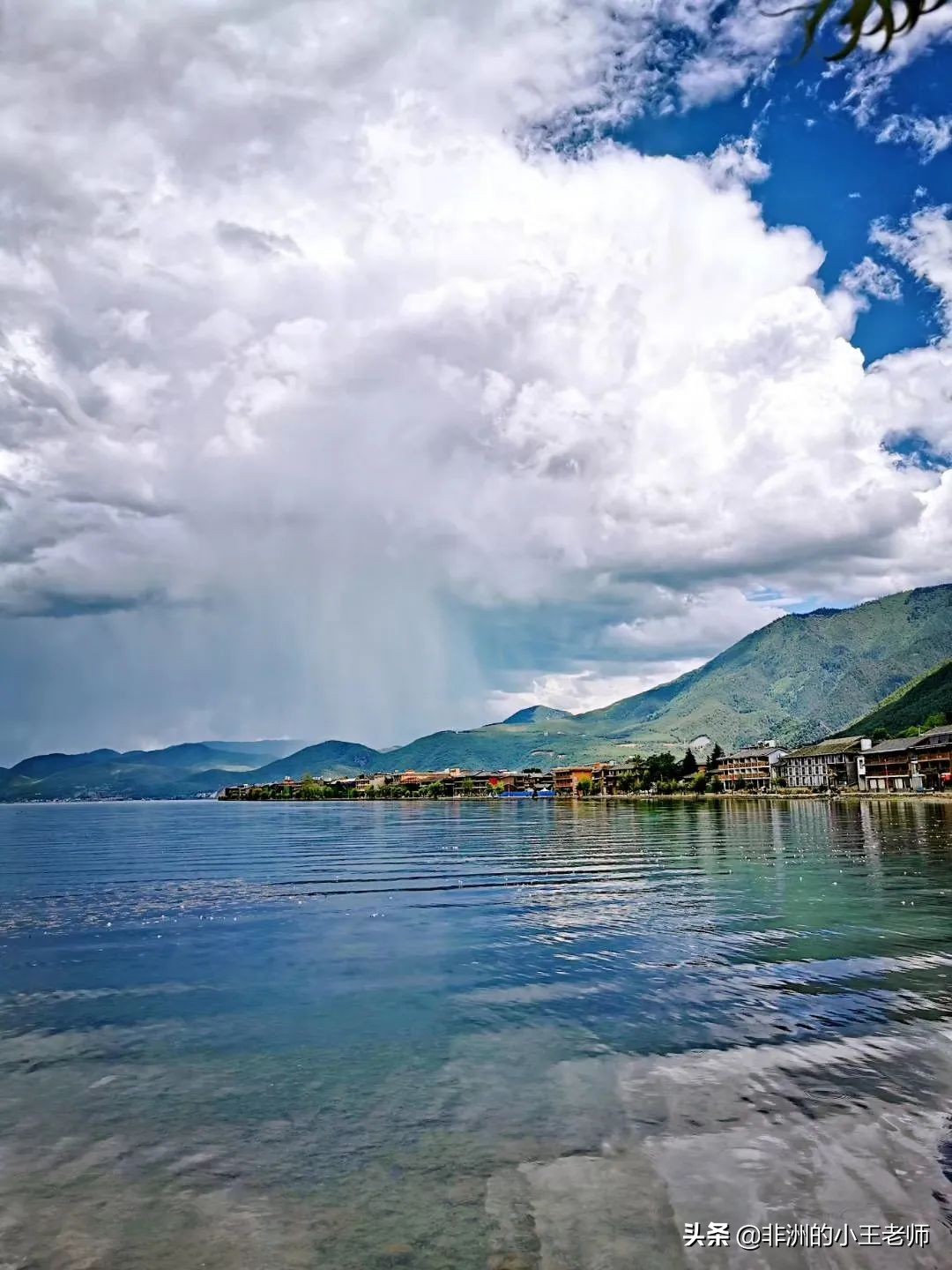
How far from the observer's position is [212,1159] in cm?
1449

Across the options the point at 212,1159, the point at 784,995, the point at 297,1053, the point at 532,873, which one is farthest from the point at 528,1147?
the point at 532,873

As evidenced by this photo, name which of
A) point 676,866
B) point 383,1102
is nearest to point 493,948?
point 383,1102

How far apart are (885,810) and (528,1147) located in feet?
496

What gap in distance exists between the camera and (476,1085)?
1780 centimetres

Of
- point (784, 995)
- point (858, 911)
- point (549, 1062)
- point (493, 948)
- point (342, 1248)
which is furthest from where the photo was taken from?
point (858, 911)

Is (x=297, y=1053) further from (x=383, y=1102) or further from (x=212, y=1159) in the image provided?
(x=212, y=1159)

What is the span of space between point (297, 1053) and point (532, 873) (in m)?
41.9

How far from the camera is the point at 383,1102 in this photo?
1691 cm

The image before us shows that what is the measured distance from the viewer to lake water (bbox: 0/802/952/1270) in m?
12.1

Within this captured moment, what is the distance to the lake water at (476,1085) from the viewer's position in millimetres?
12086

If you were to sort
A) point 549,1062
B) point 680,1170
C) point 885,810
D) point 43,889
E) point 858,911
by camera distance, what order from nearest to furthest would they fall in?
point 680,1170 < point 549,1062 < point 858,911 < point 43,889 < point 885,810

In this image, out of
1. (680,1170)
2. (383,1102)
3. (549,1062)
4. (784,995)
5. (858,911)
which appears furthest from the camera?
(858,911)

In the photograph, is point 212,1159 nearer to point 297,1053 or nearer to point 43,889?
point 297,1053

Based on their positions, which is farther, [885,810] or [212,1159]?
[885,810]
